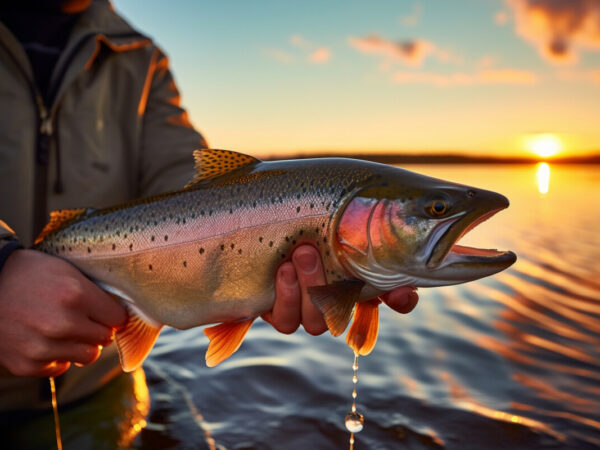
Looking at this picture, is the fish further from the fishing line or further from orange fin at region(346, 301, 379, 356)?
the fishing line

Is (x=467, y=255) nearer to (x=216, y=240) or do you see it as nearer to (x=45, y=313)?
(x=216, y=240)

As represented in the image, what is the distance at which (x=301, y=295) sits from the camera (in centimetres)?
250

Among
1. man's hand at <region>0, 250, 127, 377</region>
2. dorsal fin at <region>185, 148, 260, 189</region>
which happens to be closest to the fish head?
dorsal fin at <region>185, 148, 260, 189</region>

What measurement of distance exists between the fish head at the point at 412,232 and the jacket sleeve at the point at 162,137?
175 cm

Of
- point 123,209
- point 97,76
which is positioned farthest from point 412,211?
point 97,76

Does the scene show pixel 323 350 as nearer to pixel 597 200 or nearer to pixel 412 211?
pixel 412 211

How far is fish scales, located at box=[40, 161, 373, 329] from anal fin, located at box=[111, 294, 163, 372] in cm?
9

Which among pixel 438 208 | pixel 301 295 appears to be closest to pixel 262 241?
pixel 301 295

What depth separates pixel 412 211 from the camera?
231cm

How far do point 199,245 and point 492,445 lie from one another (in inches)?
131

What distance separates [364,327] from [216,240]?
92cm

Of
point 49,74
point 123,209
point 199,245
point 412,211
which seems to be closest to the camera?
point 412,211

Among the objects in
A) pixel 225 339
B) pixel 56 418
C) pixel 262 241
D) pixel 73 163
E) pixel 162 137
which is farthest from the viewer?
pixel 162 137

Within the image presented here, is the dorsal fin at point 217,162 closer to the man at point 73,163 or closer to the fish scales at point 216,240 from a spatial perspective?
the fish scales at point 216,240
